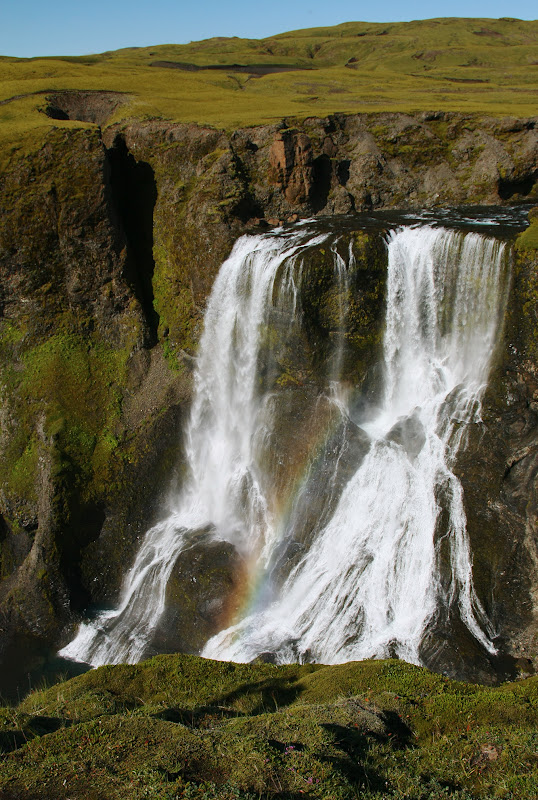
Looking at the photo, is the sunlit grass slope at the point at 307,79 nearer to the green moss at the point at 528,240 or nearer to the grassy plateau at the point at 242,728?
the grassy plateau at the point at 242,728

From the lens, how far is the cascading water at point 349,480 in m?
13.4

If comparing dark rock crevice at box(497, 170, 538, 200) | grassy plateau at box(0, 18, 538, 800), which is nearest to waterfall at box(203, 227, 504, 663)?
grassy plateau at box(0, 18, 538, 800)

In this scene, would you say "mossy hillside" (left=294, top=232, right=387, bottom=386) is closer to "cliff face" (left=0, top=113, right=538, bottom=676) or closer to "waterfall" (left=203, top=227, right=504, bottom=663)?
"waterfall" (left=203, top=227, right=504, bottom=663)

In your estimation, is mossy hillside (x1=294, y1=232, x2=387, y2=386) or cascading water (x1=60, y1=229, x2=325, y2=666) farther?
mossy hillside (x1=294, y1=232, x2=387, y2=386)

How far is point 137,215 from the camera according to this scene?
22.7 meters

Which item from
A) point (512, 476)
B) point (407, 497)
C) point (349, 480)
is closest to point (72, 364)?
point (349, 480)

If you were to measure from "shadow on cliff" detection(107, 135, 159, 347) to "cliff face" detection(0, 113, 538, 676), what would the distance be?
71 millimetres

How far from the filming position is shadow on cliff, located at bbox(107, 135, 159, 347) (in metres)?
21.6

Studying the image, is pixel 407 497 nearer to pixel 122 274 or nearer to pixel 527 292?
pixel 527 292

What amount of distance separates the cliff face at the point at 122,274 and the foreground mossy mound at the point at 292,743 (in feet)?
33.8

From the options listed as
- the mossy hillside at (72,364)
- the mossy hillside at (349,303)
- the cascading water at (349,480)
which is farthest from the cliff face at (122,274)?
the mossy hillside at (349,303)

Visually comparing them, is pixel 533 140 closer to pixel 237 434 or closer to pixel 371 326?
pixel 371 326

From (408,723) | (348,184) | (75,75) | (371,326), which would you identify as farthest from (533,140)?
(75,75)

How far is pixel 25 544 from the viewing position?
1961 centimetres
